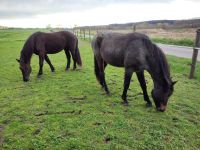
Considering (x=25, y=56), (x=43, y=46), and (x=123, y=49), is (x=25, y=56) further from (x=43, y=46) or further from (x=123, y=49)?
(x=123, y=49)

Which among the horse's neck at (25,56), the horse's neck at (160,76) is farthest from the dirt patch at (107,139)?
the horse's neck at (25,56)

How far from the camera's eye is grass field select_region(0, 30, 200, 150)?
3590mm

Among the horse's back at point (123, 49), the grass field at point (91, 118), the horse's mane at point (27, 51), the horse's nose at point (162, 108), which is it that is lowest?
the grass field at point (91, 118)

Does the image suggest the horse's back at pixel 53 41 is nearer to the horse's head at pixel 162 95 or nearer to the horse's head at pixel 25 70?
the horse's head at pixel 25 70

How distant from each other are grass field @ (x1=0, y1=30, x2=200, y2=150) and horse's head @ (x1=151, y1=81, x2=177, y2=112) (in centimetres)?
17

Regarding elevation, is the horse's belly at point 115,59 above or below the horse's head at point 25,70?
above

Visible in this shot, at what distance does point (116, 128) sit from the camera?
13.2ft

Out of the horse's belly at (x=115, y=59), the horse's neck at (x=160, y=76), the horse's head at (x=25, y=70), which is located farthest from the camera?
the horse's head at (x=25, y=70)

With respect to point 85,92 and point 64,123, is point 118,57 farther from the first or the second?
point 64,123

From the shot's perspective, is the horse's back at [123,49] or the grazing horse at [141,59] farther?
the horse's back at [123,49]

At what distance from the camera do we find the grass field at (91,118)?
3.59m

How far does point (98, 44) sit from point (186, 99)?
8.56ft

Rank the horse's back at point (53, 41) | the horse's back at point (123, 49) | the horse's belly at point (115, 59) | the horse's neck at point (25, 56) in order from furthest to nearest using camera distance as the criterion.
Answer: the horse's back at point (53, 41) → the horse's neck at point (25, 56) → the horse's belly at point (115, 59) → the horse's back at point (123, 49)

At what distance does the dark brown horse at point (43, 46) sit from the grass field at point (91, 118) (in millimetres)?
929
